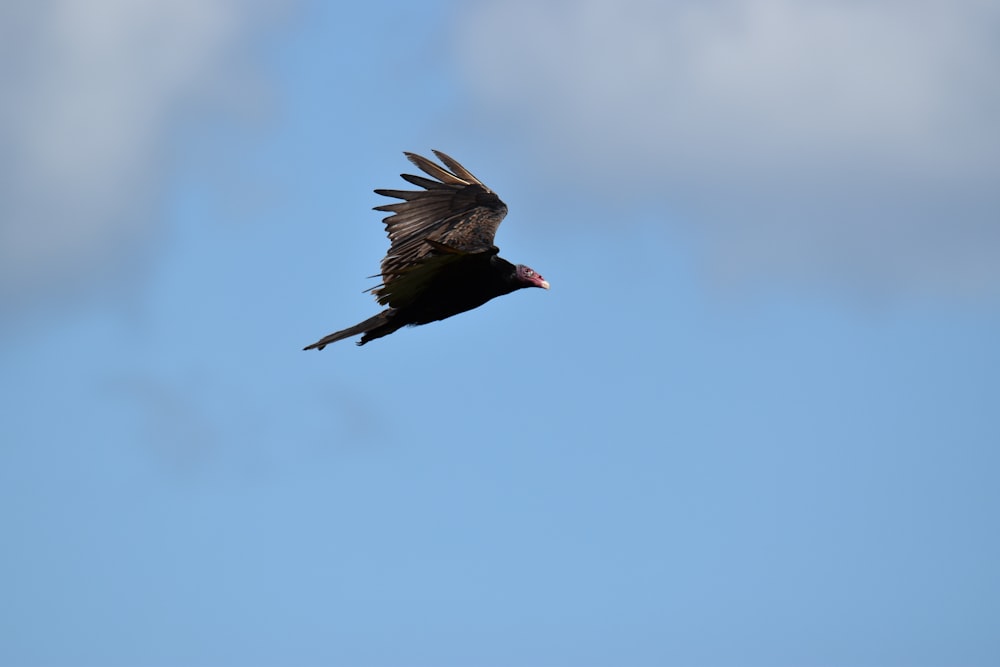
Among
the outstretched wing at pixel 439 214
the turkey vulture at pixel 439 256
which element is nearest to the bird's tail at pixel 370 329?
the turkey vulture at pixel 439 256

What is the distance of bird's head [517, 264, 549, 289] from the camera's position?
13930 mm

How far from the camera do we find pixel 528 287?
14055 millimetres

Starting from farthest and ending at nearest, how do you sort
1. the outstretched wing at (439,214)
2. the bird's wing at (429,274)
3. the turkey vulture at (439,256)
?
1. the outstretched wing at (439,214)
2. the turkey vulture at (439,256)
3. the bird's wing at (429,274)

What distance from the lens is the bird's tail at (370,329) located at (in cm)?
1260

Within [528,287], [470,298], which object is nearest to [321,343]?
[470,298]

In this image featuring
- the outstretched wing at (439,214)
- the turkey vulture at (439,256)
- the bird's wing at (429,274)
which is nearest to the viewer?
the bird's wing at (429,274)

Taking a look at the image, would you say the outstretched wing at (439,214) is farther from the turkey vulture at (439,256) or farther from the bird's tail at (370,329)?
the bird's tail at (370,329)

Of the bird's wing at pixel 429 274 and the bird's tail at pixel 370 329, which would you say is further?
the bird's tail at pixel 370 329

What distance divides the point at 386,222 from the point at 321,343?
2070 mm

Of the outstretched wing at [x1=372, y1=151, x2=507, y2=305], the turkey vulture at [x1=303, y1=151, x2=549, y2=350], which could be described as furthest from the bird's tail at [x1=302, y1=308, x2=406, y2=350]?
the outstretched wing at [x1=372, y1=151, x2=507, y2=305]

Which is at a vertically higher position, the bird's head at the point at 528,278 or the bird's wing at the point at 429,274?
the bird's head at the point at 528,278

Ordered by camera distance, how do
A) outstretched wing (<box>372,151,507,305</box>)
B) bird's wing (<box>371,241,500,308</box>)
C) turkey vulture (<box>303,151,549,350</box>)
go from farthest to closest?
outstretched wing (<box>372,151,507,305</box>)
turkey vulture (<box>303,151,549,350</box>)
bird's wing (<box>371,241,500,308</box>)

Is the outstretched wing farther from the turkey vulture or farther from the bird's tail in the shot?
the bird's tail

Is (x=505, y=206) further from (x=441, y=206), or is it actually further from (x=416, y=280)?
(x=416, y=280)
